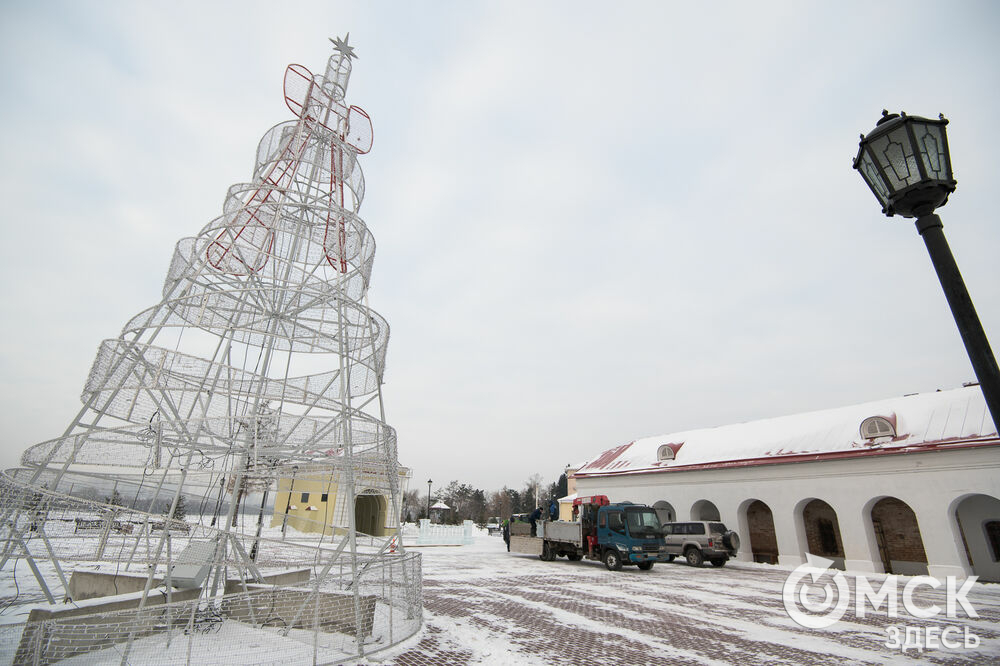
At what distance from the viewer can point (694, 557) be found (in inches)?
850

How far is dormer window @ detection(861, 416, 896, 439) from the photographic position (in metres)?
20.8

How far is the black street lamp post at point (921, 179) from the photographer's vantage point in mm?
3215

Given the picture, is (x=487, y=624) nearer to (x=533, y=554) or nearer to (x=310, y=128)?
(x=310, y=128)

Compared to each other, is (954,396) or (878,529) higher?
(954,396)

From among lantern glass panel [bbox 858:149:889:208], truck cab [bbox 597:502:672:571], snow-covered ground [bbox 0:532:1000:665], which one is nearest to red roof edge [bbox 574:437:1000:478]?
snow-covered ground [bbox 0:532:1000:665]

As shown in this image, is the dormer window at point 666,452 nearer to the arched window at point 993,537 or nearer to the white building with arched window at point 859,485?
the white building with arched window at point 859,485

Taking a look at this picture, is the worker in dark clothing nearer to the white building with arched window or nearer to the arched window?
the white building with arched window

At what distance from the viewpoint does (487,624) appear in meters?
8.72

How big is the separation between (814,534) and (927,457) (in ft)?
22.1

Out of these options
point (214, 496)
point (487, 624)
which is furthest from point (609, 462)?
point (214, 496)

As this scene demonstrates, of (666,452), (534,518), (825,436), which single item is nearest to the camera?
(825,436)

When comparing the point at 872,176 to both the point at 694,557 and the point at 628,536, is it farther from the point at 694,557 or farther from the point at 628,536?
the point at 694,557

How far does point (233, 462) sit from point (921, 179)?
405 inches

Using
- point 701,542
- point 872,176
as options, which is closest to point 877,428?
point 701,542
